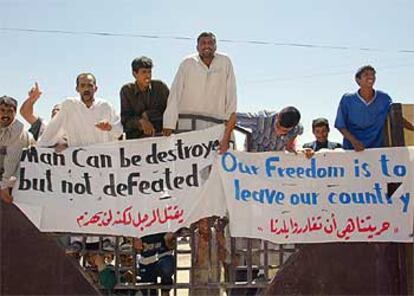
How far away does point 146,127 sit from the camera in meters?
4.69

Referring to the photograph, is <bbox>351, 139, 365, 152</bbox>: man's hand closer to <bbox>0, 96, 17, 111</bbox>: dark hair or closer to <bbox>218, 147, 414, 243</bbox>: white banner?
<bbox>218, 147, 414, 243</bbox>: white banner

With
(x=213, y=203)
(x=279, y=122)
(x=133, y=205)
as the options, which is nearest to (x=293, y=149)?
(x=279, y=122)

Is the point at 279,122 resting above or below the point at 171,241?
above

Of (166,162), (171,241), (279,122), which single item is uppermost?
(279,122)

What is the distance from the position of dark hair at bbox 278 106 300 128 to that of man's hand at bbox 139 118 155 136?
1.12m

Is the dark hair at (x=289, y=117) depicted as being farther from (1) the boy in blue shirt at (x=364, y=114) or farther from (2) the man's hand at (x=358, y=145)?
(2) the man's hand at (x=358, y=145)

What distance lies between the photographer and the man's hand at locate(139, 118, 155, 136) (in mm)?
4695

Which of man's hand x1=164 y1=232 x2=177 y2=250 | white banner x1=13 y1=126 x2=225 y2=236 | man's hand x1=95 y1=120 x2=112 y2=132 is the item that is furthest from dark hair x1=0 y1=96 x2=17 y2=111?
man's hand x1=164 y1=232 x2=177 y2=250

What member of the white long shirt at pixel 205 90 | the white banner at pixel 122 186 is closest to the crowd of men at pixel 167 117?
Answer: the white long shirt at pixel 205 90

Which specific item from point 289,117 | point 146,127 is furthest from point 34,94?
point 289,117

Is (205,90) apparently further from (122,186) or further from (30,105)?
(30,105)

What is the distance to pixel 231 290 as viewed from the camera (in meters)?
4.54

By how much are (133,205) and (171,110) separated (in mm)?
852

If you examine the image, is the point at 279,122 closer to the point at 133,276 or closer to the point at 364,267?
the point at 364,267
